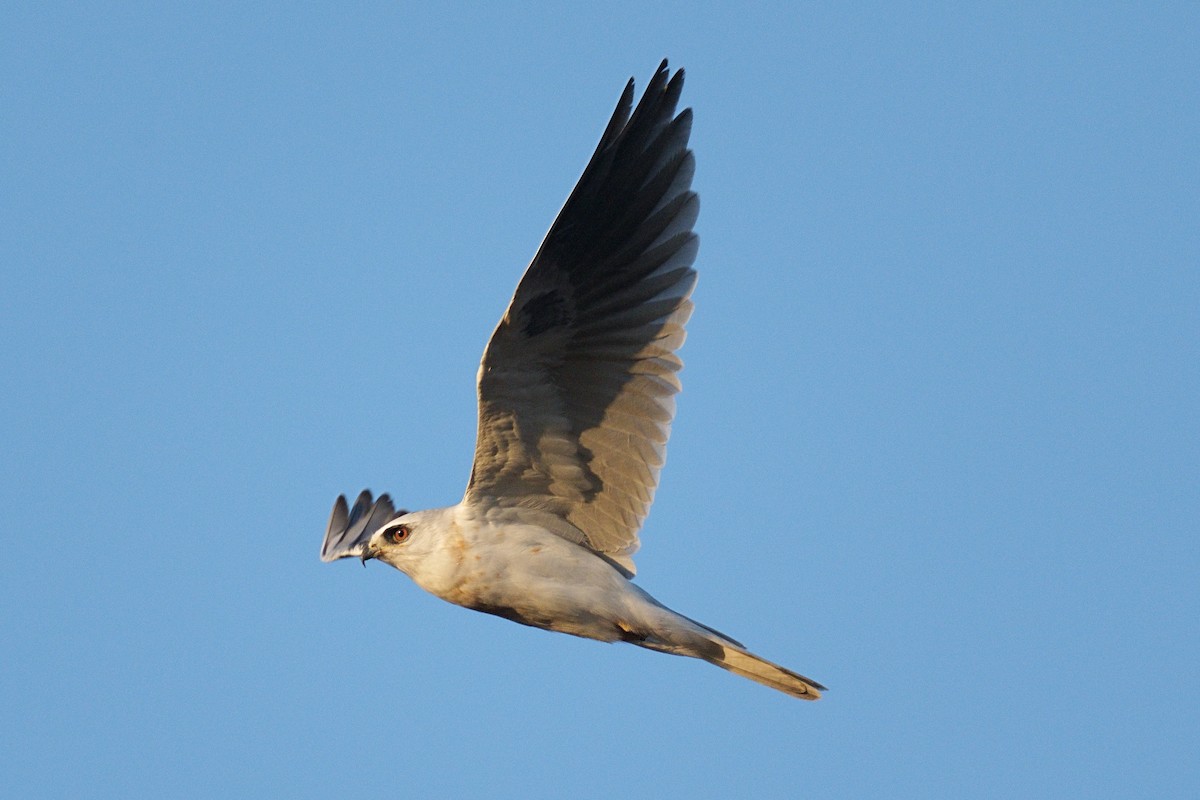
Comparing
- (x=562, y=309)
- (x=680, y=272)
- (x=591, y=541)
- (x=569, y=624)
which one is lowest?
(x=569, y=624)

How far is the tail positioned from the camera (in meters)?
9.27

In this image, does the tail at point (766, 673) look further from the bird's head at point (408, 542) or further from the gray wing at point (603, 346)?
the bird's head at point (408, 542)

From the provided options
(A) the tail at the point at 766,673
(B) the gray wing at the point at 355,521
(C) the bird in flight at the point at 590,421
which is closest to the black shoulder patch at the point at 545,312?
(C) the bird in flight at the point at 590,421

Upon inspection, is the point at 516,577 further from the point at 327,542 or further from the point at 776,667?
the point at 327,542

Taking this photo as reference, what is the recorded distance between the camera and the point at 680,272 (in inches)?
354

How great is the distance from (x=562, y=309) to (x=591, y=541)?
1895mm

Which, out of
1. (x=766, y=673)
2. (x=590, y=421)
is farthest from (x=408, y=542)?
(x=766, y=673)

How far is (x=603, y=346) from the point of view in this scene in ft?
29.6

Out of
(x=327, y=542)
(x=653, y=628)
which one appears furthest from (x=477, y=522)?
(x=327, y=542)

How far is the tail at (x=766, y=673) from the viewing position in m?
9.27

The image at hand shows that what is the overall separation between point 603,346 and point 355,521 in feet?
16.0

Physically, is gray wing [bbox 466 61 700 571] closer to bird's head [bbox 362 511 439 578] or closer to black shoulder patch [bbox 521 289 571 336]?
black shoulder patch [bbox 521 289 571 336]

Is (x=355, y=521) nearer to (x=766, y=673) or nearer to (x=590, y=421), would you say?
(x=590, y=421)

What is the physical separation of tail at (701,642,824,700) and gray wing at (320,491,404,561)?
166 inches
